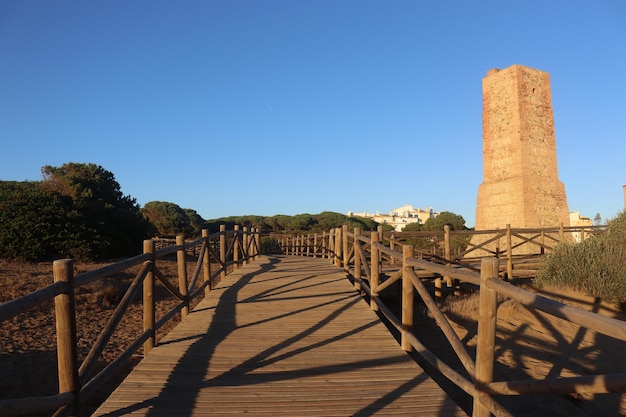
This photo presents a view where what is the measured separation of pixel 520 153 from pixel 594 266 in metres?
14.7

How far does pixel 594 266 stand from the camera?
30.0 feet

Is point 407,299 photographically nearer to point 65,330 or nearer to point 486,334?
point 486,334

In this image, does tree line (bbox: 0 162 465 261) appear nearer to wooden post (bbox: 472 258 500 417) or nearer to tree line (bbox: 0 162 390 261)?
tree line (bbox: 0 162 390 261)

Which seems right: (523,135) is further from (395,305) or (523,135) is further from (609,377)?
(609,377)

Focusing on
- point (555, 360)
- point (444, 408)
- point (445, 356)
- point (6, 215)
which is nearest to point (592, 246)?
point (555, 360)

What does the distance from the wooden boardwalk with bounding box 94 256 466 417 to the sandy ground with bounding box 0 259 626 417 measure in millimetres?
1893

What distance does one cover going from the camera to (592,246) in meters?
10.0

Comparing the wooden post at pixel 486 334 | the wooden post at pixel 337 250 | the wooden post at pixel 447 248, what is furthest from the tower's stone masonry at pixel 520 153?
the wooden post at pixel 486 334

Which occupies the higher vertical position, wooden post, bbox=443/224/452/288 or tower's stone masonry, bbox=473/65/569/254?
tower's stone masonry, bbox=473/65/569/254

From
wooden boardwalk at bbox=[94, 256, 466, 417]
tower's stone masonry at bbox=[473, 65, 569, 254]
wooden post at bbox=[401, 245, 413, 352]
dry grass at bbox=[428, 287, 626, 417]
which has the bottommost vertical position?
dry grass at bbox=[428, 287, 626, 417]

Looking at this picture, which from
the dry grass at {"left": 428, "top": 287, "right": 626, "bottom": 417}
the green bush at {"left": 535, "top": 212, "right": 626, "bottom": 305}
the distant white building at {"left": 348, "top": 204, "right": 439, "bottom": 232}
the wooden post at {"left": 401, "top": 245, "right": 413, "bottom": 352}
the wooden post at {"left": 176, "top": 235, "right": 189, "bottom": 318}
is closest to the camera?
the wooden post at {"left": 401, "top": 245, "right": 413, "bottom": 352}

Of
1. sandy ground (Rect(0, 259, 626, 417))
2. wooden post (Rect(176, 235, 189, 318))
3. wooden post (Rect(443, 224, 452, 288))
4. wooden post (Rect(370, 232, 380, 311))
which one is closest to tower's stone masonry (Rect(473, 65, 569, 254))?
wooden post (Rect(443, 224, 452, 288))

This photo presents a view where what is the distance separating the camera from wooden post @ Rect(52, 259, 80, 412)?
275cm

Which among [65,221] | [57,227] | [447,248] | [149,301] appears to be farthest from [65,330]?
[65,221]
